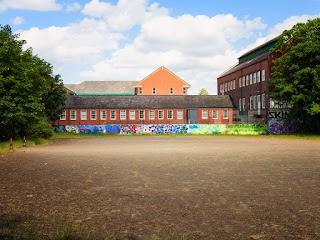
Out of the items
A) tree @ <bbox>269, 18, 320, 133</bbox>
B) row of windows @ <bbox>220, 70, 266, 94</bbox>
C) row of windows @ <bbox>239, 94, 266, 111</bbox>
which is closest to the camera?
tree @ <bbox>269, 18, 320, 133</bbox>

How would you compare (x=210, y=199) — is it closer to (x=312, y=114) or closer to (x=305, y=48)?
(x=312, y=114)

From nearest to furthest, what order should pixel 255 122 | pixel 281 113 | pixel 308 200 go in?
pixel 308 200, pixel 281 113, pixel 255 122

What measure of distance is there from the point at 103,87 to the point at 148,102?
3007 cm

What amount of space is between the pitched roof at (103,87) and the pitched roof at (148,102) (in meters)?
24.3

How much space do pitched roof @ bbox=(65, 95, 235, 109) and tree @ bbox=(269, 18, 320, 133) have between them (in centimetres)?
1776

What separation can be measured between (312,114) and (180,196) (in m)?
33.9

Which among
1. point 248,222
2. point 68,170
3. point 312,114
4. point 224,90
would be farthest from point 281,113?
point 248,222

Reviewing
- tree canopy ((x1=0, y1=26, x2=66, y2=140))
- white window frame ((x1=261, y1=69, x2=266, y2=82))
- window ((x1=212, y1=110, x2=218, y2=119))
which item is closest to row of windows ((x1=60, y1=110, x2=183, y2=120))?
window ((x1=212, y1=110, x2=218, y2=119))

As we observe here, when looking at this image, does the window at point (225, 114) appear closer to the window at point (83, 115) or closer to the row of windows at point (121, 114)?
the row of windows at point (121, 114)

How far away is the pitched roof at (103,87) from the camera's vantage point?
8621 cm

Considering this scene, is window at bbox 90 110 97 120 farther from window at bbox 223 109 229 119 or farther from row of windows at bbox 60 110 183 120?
window at bbox 223 109 229 119

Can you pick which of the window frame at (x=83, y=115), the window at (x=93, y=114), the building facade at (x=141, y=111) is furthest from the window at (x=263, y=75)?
the window frame at (x=83, y=115)

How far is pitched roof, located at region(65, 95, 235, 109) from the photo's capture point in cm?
5984

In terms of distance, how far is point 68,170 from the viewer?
13.4 m
